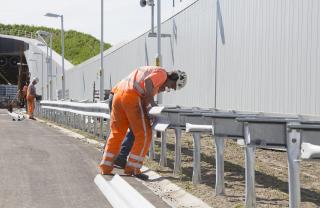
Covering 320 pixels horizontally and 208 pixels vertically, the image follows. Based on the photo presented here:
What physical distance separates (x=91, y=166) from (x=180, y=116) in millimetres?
1658

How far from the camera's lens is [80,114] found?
1723 centimetres

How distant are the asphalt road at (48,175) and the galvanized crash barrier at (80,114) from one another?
1.62 metres

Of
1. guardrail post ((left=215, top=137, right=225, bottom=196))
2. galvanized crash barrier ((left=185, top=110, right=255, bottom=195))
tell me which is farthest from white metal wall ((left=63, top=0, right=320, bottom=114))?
guardrail post ((left=215, top=137, right=225, bottom=196))

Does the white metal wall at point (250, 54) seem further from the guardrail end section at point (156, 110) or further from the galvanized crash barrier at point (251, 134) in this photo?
the guardrail end section at point (156, 110)

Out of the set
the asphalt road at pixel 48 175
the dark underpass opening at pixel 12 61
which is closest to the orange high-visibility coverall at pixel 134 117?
the asphalt road at pixel 48 175

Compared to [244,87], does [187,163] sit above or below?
below

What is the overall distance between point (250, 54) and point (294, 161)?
28.9 ft

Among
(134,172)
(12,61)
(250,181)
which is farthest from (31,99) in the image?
(12,61)

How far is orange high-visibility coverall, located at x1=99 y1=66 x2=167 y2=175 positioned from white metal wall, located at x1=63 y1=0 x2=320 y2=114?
3.57 metres

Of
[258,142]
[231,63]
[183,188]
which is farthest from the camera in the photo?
[231,63]

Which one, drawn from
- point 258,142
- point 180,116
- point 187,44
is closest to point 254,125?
point 258,142

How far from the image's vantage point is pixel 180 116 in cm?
803

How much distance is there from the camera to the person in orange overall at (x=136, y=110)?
7820mm

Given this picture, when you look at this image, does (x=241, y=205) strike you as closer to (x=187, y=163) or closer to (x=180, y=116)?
(x=180, y=116)
